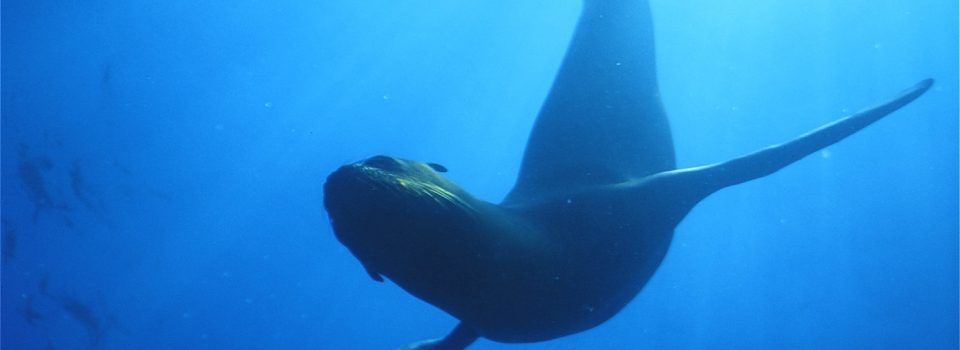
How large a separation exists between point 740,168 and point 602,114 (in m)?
1.13

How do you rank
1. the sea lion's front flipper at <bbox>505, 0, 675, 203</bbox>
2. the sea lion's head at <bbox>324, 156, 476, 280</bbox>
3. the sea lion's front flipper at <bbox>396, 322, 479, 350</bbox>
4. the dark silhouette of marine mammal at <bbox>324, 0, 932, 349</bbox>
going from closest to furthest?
the sea lion's head at <bbox>324, 156, 476, 280</bbox> → the dark silhouette of marine mammal at <bbox>324, 0, 932, 349</bbox> → the sea lion's front flipper at <bbox>505, 0, 675, 203</bbox> → the sea lion's front flipper at <bbox>396, 322, 479, 350</bbox>

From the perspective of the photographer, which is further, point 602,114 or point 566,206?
point 602,114

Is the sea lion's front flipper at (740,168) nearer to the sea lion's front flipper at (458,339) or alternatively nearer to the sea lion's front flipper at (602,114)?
the sea lion's front flipper at (602,114)

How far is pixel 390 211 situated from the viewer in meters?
2.28

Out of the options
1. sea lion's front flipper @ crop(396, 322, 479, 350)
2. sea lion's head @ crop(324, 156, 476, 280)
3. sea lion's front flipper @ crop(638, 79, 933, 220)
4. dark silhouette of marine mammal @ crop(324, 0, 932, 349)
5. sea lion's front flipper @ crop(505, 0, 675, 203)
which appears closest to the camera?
sea lion's head @ crop(324, 156, 476, 280)

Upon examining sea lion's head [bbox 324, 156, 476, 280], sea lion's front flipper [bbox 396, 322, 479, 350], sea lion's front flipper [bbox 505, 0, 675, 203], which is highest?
sea lion's head [bbox 324, 156, 476, 280]

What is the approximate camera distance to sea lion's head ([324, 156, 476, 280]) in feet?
7.36

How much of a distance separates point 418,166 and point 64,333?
3368 cm

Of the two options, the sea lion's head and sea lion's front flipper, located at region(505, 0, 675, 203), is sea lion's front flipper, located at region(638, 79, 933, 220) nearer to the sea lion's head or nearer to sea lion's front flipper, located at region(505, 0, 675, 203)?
sea lion's front flipper, located at region(505, 0, 675, 203)

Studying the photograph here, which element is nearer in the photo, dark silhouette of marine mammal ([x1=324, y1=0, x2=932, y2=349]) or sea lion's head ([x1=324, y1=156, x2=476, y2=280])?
sea lion's head ([x1=324, y1=156, x2=476, y2=280])

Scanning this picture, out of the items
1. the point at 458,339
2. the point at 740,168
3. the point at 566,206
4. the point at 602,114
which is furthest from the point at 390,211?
the point at 602,114

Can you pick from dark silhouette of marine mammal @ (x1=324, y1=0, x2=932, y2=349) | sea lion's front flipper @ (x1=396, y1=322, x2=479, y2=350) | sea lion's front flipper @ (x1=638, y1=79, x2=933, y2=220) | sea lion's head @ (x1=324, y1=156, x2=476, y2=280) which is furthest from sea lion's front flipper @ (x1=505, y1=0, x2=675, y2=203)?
sea lion's head @ (x1=324, y1=156, x2=476, y2=280)

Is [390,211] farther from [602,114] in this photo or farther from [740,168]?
[602,114]

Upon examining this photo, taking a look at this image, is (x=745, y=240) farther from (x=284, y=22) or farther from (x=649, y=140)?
(x=649, y=140)
